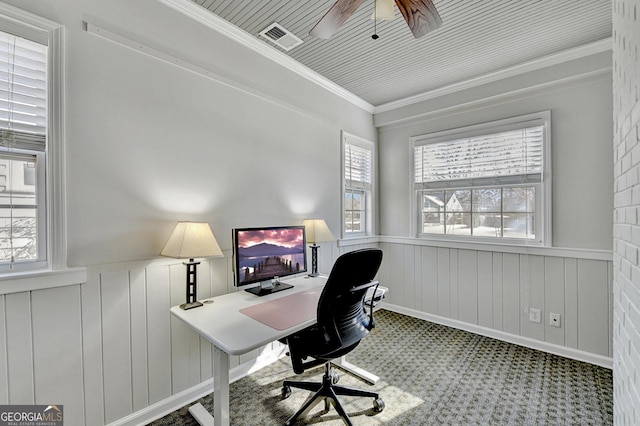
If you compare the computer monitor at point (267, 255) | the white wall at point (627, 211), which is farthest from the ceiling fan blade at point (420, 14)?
the computer monitor at point (267, 255)

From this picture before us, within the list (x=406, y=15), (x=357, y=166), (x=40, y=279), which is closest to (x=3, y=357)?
(x=40, y=279)

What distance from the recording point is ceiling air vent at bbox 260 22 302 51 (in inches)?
87.5

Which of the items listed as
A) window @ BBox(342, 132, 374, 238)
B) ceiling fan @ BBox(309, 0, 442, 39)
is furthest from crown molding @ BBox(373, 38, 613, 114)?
ceiling fan @ BBox(309, 0, 442, 39)

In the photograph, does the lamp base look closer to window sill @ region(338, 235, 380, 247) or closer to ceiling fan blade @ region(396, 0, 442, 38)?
window sill @ region(338, 235, 380, 247)

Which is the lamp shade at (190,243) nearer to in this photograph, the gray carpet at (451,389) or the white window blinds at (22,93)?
the white window blinds at (22,93)

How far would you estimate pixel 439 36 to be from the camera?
2.32 metres

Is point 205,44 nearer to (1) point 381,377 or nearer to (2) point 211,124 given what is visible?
(2) point 211,124

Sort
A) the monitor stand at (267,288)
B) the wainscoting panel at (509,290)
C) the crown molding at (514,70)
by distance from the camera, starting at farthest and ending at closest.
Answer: the wainscoting panel at (509,290) < the crown molding at (514,70) < the monitor stand at (267,288)

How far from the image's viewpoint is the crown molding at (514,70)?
237cm

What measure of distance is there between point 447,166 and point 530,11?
1586 mm

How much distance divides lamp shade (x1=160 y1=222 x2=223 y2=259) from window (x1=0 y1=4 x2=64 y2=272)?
1.71 feet

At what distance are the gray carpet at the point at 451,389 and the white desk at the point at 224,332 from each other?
13.1 inches

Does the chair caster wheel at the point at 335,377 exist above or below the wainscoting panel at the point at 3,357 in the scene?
below

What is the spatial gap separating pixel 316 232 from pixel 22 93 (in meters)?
2.05
